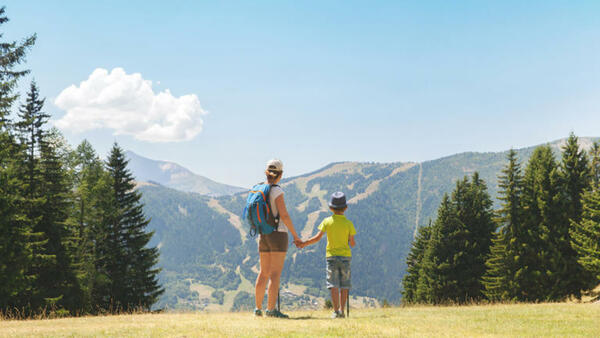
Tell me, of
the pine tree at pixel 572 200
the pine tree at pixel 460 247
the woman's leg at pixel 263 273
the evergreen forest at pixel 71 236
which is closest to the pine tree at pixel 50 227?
the evergreen forest at pixel 71 236

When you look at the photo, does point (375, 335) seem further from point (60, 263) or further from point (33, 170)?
point (33, 170)

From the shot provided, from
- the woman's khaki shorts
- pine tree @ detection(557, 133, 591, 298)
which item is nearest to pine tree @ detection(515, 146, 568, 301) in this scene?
pine tree @ detection(557, 133, 591, 298)

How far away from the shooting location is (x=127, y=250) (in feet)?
126

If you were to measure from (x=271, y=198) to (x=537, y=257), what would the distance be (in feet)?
105

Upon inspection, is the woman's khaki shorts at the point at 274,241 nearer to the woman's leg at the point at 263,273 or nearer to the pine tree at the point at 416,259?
the woman's leg at the point at 263,273

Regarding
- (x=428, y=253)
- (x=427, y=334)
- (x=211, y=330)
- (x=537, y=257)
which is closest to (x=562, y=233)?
(x=537, y=257)

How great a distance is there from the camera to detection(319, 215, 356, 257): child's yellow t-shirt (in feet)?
29.2

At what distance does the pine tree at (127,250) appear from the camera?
120ft

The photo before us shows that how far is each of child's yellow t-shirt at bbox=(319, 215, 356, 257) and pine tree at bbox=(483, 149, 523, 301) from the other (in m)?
29.8

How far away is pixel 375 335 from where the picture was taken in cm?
670

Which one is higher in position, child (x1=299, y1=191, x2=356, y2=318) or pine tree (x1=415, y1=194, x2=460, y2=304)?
child (x1=299, y1=191, x2=356, y2=318)

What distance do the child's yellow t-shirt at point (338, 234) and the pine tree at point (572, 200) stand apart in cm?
2773

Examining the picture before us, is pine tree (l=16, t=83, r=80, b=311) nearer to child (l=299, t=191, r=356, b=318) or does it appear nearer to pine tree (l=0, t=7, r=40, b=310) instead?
Answer: pine tree (l=0, t=7, r=40, b=310)

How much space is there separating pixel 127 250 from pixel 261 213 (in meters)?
34.0
